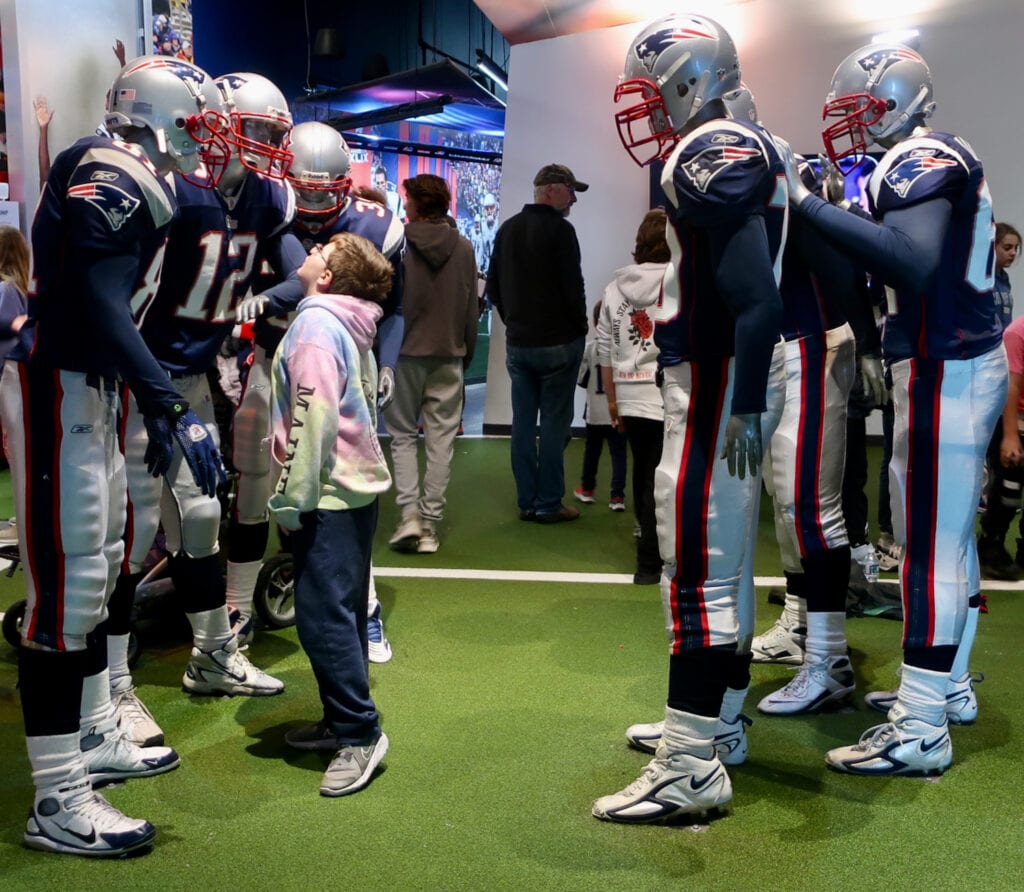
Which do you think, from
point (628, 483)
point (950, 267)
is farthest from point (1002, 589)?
point (628, 483)

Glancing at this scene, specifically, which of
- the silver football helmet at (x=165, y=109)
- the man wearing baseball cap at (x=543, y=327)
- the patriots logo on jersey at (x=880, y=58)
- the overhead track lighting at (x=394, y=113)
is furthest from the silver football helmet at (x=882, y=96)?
the overhead track lighting at (x=394, y=113)

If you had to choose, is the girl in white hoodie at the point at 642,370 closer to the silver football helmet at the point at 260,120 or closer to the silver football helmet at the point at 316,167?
the silver football helmet at the point at 316,167

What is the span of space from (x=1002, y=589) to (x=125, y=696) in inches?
159

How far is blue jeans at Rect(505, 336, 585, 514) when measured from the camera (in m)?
6.63

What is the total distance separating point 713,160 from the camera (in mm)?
2465

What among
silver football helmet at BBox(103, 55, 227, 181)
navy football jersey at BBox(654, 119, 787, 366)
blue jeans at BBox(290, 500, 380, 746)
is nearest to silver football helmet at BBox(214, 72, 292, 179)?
silver football helmet at BBox(103, 55, 227, 181)

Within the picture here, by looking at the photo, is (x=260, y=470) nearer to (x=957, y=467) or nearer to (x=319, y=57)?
(x=957, y=467)

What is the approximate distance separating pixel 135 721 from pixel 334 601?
37.2 inches

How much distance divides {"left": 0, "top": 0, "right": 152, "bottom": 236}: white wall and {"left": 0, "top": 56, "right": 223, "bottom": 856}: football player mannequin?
5306 millimetres

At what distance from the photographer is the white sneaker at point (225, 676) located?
3727 mm

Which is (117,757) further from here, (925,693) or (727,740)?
(925,693)

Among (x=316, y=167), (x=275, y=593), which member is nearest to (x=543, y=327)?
(x=316, y=167)

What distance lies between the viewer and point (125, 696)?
3465mm

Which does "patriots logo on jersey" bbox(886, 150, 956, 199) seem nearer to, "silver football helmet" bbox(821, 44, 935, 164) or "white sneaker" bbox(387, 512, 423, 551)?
"silver football helmet" bbox(821, 44, 935, 164)
